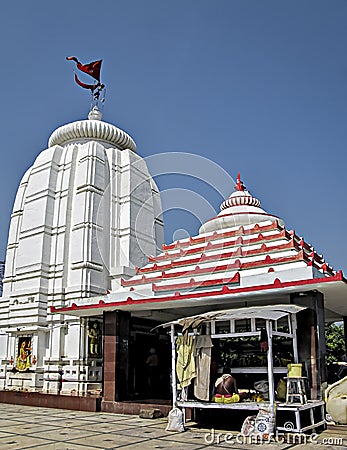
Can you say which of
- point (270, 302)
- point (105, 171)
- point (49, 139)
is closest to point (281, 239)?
point (270, 302)

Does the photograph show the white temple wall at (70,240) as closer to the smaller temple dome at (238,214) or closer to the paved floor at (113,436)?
the smaller temple dome at (238,214)

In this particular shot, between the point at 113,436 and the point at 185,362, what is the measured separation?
2655 millimetres

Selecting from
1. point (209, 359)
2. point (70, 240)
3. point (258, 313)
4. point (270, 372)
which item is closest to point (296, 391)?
point (270, 372)

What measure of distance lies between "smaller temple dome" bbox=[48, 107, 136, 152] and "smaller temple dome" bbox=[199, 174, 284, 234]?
7572 mm

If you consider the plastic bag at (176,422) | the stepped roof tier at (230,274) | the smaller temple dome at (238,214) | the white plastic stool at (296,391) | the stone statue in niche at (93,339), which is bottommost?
the plastic bag at (176,422)

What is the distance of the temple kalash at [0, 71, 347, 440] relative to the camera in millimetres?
→ 11898

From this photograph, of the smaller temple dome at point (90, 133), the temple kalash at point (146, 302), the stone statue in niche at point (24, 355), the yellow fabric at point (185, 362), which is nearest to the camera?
the temple kalash at point (146, 302)

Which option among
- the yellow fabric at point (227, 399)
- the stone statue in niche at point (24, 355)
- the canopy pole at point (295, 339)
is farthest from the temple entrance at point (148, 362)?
the canopy pole at point (295, 339)

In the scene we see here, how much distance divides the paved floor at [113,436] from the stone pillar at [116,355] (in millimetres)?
1266

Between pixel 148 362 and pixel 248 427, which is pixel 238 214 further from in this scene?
pixel 248 427

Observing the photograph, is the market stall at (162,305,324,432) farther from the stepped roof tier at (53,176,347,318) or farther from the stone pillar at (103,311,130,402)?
the stone pillar at (103,311,130,402)

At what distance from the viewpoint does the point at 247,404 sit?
432 inches

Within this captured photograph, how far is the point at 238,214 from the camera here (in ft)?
59.6

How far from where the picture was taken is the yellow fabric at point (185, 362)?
12320 mm
